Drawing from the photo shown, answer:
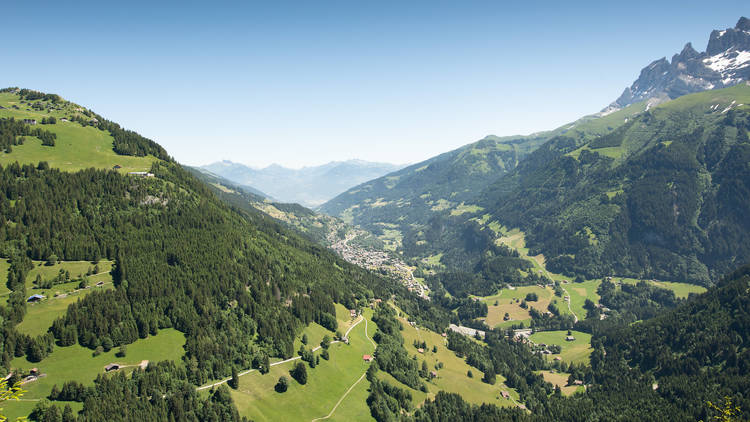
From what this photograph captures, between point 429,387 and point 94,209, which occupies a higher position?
point 94,209

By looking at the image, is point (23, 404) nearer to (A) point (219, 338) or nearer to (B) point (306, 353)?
(A) point (219, 338)

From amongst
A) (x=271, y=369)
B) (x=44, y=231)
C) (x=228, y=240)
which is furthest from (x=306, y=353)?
(x=44, y=231)

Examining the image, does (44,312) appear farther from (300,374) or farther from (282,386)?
(300,374)

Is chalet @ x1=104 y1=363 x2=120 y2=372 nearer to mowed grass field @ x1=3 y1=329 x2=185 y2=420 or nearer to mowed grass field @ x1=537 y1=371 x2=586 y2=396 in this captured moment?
mowed grass field @ x1=3 y1=329 x2=185 y2=420

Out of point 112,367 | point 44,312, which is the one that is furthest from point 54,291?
Result: point 112,367

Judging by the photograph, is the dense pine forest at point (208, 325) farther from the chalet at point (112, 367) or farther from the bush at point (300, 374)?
the chalet at point (112, 367)

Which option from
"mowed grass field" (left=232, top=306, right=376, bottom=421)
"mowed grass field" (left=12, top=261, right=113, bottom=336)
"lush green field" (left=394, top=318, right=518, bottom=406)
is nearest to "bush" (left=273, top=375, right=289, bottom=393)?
"mowed grass field" (left=232, top=306, right=376, bottom=421)
